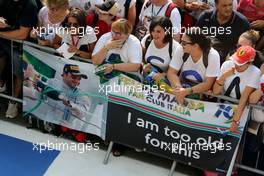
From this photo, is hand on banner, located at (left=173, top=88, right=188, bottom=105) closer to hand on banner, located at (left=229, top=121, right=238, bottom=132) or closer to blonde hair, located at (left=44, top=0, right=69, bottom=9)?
hand on banner, located at (left=229, top=121, right=238, bottom=132)

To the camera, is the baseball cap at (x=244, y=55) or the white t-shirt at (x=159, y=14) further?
the white t-shirt at (x=159, y=14)

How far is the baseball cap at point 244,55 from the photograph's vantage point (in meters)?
4.08

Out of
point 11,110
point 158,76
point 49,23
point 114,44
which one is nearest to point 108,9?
point 114,44

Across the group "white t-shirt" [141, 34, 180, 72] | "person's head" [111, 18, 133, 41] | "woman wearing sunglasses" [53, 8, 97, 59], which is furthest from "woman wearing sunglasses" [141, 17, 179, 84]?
"woman wearing sunglasses" [53, 8, 97, 59]

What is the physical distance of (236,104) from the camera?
427 cm

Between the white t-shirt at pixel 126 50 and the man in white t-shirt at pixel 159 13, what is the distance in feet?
1.58

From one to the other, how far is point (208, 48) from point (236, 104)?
1.83 feet

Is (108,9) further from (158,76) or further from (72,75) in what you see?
(158,76)

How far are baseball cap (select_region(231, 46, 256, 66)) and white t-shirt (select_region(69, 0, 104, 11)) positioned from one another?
1.74m

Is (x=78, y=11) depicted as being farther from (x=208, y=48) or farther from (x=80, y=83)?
(x=208, y=48)

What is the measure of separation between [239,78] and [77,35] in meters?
1.64

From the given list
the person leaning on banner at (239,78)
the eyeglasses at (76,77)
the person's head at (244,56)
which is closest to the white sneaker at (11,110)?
the eyeglasses at (76,77)

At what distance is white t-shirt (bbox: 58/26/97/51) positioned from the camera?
4805mm

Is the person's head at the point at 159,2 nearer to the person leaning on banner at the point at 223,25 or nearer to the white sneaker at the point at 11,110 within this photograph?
the person leaning on banner at the point at 223,25
